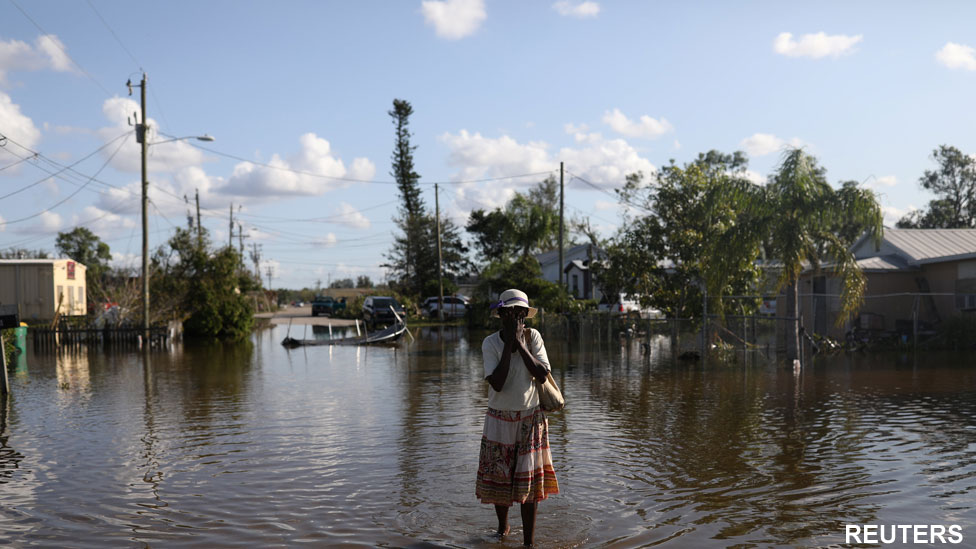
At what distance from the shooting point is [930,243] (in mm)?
29812

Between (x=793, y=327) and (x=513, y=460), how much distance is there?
15.6 m

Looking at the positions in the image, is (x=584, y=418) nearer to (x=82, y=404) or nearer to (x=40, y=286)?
(x=82, y=404)

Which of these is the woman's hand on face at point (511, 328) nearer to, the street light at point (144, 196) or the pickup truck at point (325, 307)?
the street light at point (144, 196)

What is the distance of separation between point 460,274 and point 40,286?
114 ft

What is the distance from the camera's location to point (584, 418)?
12797 millimetres

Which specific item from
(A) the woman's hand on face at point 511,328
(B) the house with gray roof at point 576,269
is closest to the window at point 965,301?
(B) the house with gray roof at point 576,269

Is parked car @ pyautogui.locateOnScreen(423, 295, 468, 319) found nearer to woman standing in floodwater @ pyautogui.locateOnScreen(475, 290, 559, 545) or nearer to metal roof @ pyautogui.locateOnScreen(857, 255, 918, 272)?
metal roof @ pyautogui.locateOnScreen(857, 255, 918, 272)

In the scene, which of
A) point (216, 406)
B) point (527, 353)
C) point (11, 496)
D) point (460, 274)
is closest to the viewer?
point (527, 353)

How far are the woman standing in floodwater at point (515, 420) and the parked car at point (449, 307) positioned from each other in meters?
46.8

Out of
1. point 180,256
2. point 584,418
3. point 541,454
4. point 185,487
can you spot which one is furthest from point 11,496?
point 180,256

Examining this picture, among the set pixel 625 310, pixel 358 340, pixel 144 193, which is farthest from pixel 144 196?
pixel 625 310

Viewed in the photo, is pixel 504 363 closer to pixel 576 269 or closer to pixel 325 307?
pixel 576 269

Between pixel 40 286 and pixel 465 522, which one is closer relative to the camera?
pixel 465 522

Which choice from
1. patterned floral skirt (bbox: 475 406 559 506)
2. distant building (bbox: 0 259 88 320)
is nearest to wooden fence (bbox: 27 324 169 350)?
distant building (bbox: 0 259 88 320)
